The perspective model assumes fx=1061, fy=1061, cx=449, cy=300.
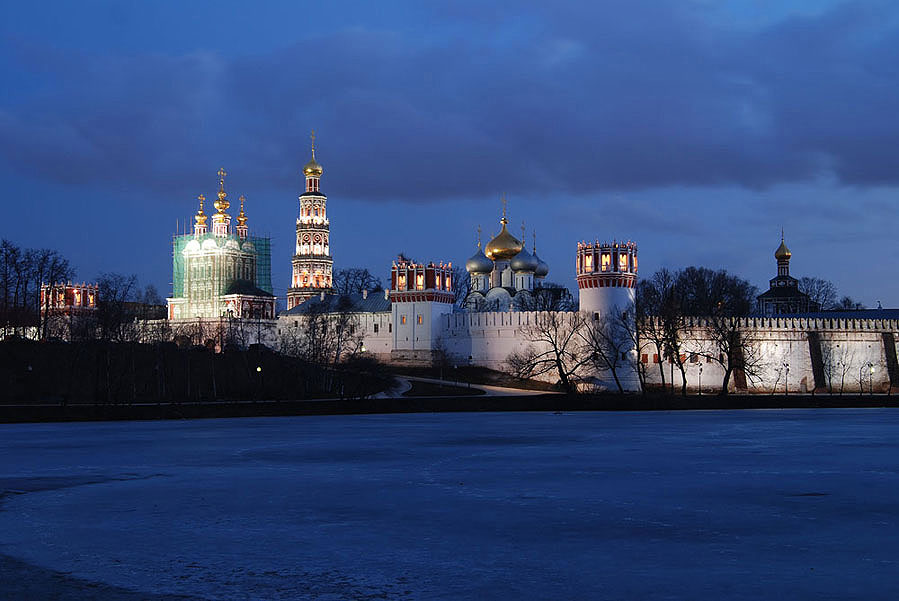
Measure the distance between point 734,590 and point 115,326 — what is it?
44090mm

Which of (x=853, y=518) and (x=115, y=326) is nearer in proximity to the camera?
(x=853, y=518)

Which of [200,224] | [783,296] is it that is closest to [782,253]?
[783,296]

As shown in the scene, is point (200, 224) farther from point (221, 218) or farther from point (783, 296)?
point (783, 296)

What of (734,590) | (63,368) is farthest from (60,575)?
(63,368)

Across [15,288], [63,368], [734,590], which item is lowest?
[734,590]

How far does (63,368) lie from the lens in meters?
48.5

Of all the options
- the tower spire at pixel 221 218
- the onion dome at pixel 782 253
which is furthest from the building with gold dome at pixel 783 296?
the tower spire at pixel 221 218

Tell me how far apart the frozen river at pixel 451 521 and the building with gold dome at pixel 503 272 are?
161 ft

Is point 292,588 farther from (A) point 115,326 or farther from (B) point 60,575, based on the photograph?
(A) point 115,326

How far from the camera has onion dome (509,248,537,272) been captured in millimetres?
76250

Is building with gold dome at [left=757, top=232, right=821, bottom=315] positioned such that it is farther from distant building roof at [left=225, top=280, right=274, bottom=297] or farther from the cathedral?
distant building roof at [left=225, top=280, right=274, bottom=297]

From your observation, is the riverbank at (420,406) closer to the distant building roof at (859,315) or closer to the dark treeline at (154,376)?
the dark treeline at (154,376)

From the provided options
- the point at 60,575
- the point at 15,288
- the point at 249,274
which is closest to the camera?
the point at 60,575

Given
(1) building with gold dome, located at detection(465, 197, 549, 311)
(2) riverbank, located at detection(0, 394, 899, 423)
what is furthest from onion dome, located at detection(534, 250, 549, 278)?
(2) riverbank, located at detection(0, 394, 899, 423)
